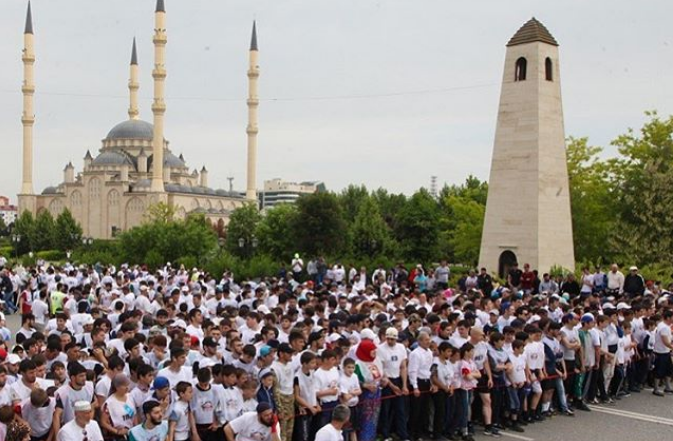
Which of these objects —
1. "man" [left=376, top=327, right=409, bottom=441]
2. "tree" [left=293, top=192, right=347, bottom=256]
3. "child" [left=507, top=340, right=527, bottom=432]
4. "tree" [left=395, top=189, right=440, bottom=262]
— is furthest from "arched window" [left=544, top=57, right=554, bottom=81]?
"tree" [left=395, top=189, right=440, bottom=262]

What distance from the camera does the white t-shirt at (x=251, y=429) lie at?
6.97 m

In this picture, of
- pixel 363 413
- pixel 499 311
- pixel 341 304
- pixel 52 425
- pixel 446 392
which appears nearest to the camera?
pixel 52 425

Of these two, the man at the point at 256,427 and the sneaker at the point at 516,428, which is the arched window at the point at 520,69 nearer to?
the sneaker at the point at 516,428

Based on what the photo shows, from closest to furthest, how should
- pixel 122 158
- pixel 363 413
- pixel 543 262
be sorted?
pixel 363 413 < pixel 543 262 < pixel 122 158

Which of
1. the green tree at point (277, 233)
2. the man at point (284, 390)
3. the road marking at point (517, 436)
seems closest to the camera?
the man at point (284, 390)

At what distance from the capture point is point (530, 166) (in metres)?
24.3

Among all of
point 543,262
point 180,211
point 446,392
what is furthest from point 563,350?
point 180,211

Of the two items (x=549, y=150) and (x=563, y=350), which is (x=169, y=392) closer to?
(x=563, y=350)

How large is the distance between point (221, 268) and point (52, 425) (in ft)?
82.8

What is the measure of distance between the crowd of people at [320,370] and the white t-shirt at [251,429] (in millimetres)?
13

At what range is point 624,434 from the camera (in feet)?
34.6

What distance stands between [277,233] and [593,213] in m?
22.8

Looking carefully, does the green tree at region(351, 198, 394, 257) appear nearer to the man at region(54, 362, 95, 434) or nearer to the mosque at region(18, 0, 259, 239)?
the mosque at region(18, 0, 259, 239)

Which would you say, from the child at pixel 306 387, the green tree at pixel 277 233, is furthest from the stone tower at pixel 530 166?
the green tree at pixel 277 233
